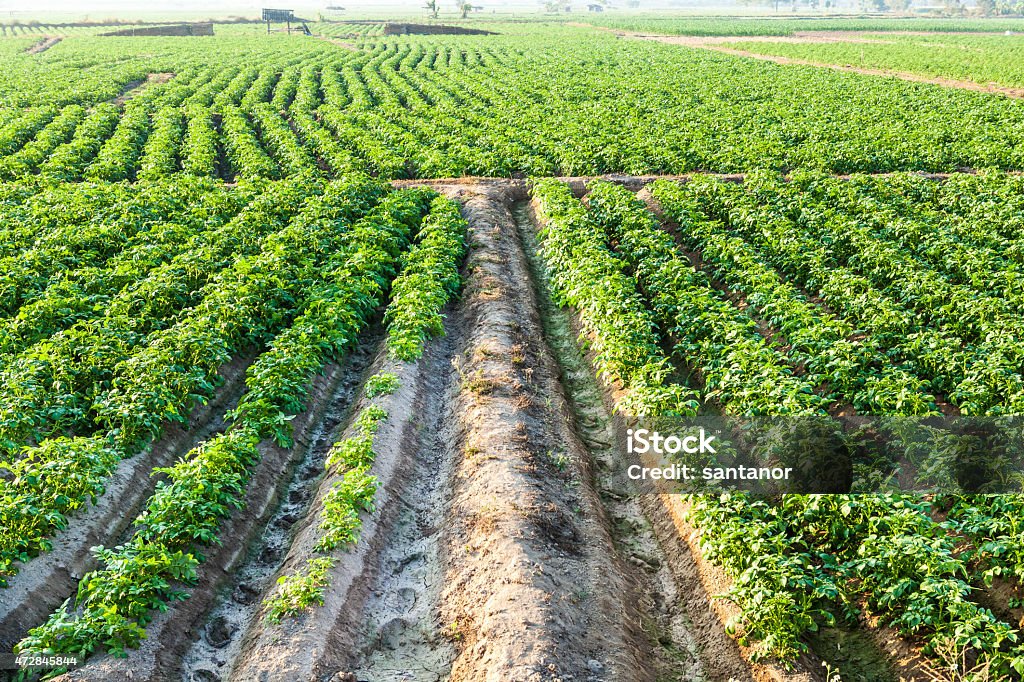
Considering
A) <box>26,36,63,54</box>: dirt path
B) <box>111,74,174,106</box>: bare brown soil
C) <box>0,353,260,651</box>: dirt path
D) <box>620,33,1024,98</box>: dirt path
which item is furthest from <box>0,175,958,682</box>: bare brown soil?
<box>26,36,63,54</box>: dirt path

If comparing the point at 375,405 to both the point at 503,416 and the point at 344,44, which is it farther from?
the point at 344,44

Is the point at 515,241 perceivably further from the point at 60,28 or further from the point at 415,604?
the point at 60,28

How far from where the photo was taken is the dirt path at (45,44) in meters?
61.2

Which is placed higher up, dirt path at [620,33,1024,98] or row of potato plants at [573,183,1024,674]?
dirt path at [620,33,1024,98]

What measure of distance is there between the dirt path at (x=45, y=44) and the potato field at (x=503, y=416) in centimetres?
5208

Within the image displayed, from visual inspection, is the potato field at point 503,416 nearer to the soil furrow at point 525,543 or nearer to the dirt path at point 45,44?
the soil furrow at point 525,543

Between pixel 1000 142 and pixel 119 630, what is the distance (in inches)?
1029

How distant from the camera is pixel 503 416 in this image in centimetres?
981

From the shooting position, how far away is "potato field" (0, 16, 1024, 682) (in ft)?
21.4

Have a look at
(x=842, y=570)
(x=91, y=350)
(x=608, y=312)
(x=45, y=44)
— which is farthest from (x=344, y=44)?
(x=842, y=570)

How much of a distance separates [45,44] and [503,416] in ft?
250

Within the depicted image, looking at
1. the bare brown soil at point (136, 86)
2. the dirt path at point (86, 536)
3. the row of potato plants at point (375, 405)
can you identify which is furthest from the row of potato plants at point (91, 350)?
the bare brown soil at point (136, 86)

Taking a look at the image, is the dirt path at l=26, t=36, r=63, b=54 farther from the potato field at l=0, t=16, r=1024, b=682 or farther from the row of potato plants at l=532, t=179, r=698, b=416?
the row of potato plants at l=532, t=179, r=698, b=416

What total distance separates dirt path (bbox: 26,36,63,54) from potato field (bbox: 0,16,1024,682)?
52084 millimetres
